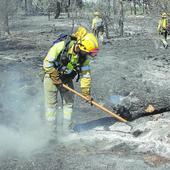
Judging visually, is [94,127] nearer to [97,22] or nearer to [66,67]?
[66,67]

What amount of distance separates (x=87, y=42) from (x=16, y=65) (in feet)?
26.8

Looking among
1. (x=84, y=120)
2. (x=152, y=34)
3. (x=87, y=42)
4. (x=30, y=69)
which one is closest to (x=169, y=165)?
(x=87, y=42)

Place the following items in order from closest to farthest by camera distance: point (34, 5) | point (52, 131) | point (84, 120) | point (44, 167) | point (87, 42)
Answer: point (44, 167)
point (87, 42)
point (52, 131)
point (84, 120)
point (34, 5)

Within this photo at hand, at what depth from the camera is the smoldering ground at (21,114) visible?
7031 millimetres

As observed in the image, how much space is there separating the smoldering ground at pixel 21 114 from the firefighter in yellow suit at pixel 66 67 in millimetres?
550

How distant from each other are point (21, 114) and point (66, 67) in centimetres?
234

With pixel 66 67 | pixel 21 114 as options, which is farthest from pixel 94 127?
pixel 21 114

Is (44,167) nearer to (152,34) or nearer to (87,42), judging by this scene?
(87,42)

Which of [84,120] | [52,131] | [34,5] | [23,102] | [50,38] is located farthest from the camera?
[34,5]

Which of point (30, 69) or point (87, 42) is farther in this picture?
point (30, 69)

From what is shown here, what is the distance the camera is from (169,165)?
6098 mm

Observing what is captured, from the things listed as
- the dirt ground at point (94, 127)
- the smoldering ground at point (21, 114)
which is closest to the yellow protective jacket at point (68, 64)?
the dirt ground at point (94, 127)

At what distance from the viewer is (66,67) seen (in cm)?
713

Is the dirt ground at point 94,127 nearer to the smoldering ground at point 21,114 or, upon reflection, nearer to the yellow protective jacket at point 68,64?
the smoldering ground at point 21,114
